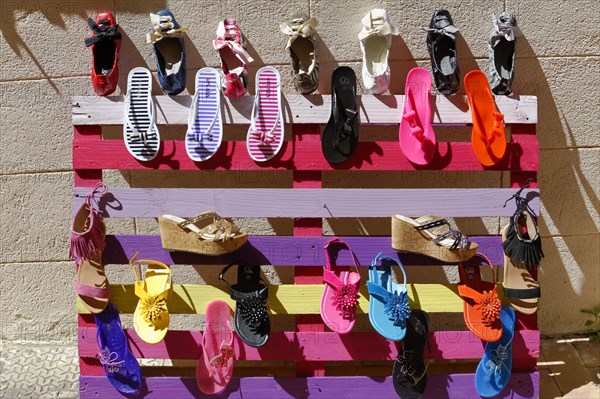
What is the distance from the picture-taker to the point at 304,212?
2.24m

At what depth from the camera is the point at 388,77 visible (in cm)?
228

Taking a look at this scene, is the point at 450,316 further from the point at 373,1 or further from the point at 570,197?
the point at 373,1

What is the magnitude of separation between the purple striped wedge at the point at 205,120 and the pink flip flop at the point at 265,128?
133 millimetres

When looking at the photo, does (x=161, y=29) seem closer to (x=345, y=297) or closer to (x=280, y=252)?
(x=280, y=252)

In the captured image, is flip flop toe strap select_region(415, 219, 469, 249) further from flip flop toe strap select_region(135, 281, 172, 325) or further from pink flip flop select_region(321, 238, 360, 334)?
flip flop toe strap select_region(135, 281, 172, 325)

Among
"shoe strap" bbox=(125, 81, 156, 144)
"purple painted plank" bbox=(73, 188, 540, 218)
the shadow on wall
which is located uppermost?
the shadow on wall

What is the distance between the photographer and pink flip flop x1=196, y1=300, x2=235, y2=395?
224 centimetres

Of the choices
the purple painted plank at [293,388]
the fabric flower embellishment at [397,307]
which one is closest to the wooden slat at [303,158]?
the fabric flower embellishment at [397,307]

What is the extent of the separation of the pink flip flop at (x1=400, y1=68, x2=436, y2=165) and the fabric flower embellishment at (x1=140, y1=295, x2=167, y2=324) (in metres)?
1.14

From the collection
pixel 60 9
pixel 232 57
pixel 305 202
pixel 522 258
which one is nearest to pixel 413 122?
pixel 305 202

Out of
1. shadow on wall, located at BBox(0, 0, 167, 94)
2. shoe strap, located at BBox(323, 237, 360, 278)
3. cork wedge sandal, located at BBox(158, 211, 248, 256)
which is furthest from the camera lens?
shadow on wall, located at BBox(0, 0, 167, 94)

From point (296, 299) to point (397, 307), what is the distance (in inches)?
16.0

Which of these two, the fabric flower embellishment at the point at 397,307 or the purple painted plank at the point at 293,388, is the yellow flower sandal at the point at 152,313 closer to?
the purple painted plank at the point at 293,388

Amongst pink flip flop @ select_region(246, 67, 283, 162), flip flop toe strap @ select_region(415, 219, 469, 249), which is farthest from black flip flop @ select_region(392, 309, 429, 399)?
pink flip flop @ select_region(246, 67, 283, 162)
